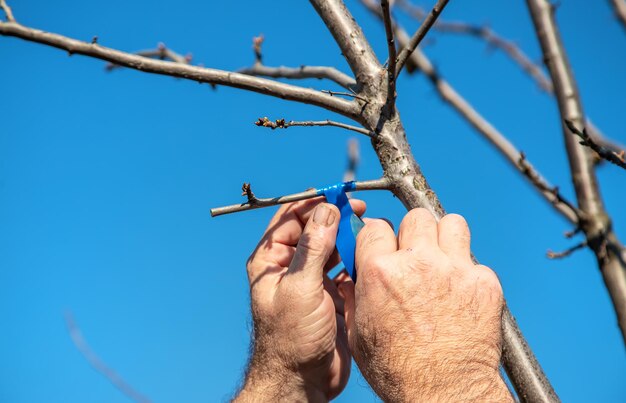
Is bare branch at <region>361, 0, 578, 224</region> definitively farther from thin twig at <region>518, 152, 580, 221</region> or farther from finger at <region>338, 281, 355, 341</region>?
finger at <region>338, 281, 355, 341</region>

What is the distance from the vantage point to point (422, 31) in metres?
1.76

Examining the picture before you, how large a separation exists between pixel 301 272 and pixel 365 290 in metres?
0.30

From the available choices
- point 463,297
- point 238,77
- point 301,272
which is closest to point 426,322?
point 463,297

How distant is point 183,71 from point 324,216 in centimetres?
60

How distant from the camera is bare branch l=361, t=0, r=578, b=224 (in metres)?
2.44

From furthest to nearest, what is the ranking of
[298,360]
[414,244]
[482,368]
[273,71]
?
[273,71] < [298,360] < [414,244] < [482,368]

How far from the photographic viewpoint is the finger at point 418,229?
5.81ft

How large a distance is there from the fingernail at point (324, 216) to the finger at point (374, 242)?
0.10 metres

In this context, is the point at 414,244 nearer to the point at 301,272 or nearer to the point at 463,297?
the point at 463,297

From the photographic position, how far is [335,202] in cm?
201

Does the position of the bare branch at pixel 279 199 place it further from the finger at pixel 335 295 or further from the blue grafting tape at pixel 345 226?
the finger at pixel 335 295

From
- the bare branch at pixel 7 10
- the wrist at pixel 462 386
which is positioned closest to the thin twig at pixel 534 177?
the wrist at pixel 462 386

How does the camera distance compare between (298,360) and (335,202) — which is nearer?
(335,202)

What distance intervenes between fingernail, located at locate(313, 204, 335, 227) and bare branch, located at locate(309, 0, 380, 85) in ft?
1.34
